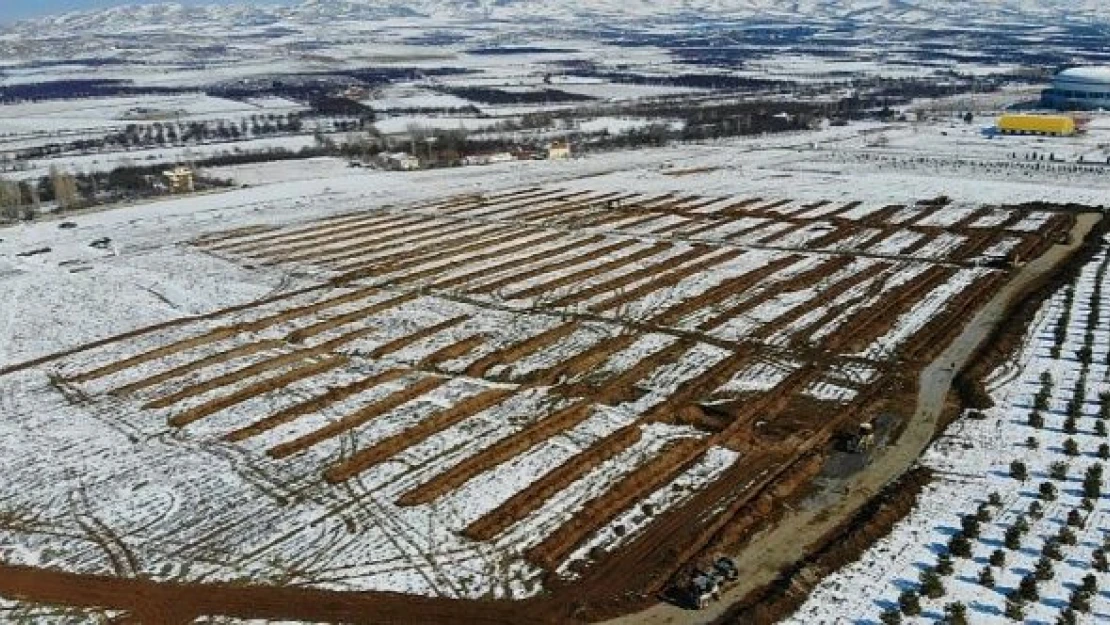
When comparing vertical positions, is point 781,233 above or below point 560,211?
above

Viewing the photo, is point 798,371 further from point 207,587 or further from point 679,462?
point 207,587

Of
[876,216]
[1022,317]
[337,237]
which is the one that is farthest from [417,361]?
[876,216]

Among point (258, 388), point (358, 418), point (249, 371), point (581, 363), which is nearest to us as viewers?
point (358, 418)

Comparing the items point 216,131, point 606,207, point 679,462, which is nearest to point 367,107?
point 216,131

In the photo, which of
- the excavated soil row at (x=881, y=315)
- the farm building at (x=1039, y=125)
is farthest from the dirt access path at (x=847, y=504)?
the farm building at (x=1039, y=125)

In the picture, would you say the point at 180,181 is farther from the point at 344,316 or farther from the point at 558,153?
the point at 344,316

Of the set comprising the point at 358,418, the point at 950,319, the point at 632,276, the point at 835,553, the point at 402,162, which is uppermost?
the point at 835,553

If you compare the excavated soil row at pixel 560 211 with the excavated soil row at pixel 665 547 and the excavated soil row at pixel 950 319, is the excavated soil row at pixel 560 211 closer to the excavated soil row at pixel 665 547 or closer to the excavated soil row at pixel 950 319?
the excavated soil row at pixel 950 319
